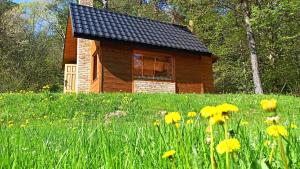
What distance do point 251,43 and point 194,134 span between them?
25.3 meters

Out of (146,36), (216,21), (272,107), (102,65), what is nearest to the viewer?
(272,107)

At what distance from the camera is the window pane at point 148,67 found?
22438 millimetres

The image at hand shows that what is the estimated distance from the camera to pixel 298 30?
31875mm

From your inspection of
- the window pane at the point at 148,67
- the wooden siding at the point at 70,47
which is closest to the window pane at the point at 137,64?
the window pane at the point at 148,67

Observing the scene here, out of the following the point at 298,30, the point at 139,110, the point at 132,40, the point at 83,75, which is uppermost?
the point at 298,30

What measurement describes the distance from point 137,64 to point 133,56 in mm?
503

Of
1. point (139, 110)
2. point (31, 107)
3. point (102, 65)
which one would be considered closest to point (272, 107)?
point (139, 110)

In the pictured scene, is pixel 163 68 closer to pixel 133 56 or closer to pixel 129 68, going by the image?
pixel 133 56

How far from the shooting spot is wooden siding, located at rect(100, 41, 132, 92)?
2093cm

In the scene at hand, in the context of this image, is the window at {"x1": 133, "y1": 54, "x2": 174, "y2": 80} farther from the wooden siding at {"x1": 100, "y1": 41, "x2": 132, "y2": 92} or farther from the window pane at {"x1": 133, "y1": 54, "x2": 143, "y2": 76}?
the wooden siding at {"x1": 100, "y1": 41, "x2": 132, "y2": 92}

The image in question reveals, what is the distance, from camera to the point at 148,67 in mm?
22594

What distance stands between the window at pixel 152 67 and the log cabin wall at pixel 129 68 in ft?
1.17

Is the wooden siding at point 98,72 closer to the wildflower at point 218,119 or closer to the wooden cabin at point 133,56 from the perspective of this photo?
the wooden cabin at point 133,56

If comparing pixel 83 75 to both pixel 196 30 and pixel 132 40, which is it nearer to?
pixel 132 40
